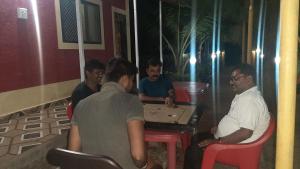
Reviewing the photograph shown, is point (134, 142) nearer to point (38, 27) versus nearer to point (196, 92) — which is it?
point (196, 92)

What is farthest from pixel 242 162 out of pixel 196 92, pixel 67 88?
pixel 67 88

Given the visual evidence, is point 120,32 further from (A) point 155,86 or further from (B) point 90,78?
(B) point 90,78

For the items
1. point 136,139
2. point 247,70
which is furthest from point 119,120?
point 247,70

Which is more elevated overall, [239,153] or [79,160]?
[79,160]

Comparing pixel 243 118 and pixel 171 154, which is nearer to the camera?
pixel 243 118

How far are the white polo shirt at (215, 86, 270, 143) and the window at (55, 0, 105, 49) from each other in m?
5.45

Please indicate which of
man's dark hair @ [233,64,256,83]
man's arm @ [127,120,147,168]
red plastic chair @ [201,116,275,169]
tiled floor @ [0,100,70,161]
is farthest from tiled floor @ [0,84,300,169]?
man's arm @ [127,120,147,168]

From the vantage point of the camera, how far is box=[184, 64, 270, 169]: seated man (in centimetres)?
234

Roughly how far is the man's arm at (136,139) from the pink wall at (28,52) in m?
4.52

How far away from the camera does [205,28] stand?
11.1m

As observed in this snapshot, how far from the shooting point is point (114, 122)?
1.78 meters

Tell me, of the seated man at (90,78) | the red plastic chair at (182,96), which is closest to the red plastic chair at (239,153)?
the seated man at (90,78)

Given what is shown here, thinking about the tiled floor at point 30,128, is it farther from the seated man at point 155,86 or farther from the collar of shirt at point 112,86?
the collar of shirt at point 112,86

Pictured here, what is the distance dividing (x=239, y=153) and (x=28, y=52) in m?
5.07
